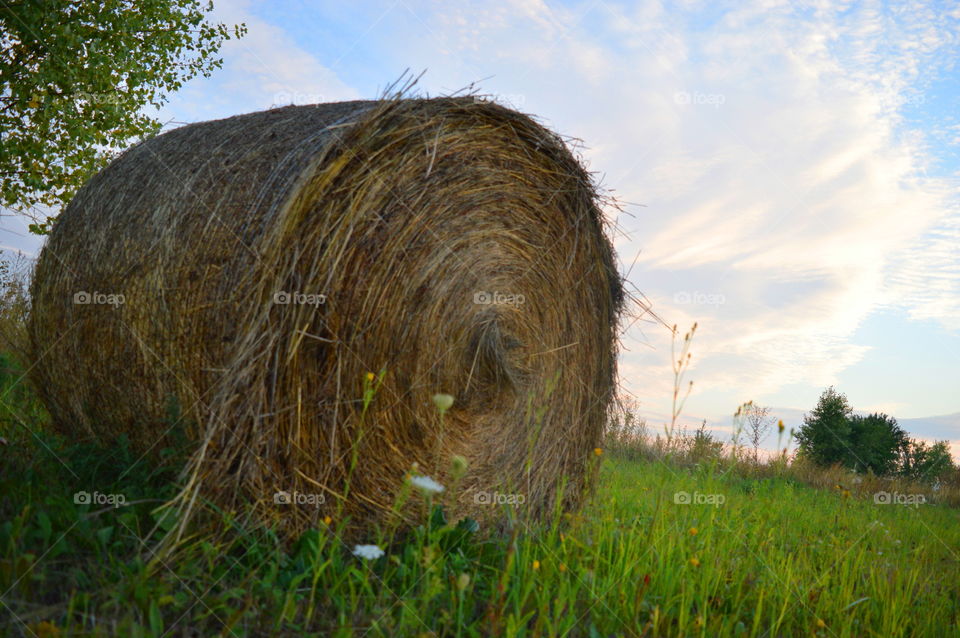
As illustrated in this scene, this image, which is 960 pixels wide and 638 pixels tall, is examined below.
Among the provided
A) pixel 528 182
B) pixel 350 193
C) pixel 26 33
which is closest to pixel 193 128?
pixel 350 193

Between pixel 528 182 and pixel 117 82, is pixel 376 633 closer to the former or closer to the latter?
pixel 528 182

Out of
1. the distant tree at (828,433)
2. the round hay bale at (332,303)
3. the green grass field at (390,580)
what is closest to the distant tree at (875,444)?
the distant tree at (828,433)

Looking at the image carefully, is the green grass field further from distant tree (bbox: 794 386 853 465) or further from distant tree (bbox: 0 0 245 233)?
distant tree (bbox: 794 386 853 465)

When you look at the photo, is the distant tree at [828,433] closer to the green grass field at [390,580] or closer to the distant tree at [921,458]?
the distant tree at [921,458]

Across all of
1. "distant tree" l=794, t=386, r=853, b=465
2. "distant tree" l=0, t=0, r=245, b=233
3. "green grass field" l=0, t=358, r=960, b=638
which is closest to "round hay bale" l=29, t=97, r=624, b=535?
"green grass field" l=0, t=358, r=960, b=638

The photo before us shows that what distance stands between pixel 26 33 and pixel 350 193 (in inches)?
330

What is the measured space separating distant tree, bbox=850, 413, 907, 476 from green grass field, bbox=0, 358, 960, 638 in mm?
13728

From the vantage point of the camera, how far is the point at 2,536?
2910mm

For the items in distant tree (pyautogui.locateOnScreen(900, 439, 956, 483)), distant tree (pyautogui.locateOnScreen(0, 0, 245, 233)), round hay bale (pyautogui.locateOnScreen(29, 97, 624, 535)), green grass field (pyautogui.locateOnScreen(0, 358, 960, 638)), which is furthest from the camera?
distant tree (pyautogui.locateOnScreen(900, 439, 956, 483))

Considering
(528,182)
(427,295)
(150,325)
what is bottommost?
(150,325)

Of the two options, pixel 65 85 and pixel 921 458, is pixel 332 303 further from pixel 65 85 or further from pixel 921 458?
pixel 921 458

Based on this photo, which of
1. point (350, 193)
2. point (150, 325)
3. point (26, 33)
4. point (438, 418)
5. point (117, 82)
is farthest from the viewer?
point (117, 82)

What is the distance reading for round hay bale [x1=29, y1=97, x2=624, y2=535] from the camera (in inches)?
126

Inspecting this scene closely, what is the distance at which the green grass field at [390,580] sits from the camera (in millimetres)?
2547
